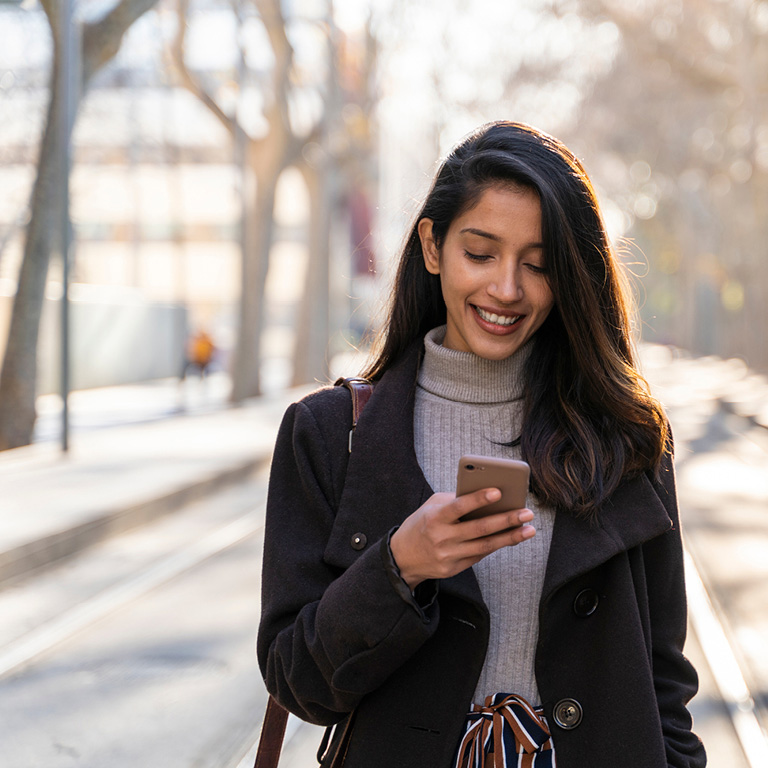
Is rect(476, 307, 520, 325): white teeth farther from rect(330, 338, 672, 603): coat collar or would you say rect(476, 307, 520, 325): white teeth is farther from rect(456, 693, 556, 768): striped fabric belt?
rect(456, 693, 556, 768): striped fabric belt

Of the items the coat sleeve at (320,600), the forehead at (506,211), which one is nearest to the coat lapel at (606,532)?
A: the coat sleeve at (320,600)

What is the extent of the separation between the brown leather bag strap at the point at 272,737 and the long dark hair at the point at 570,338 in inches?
24.6

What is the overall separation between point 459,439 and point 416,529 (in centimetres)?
52

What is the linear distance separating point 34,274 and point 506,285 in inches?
454

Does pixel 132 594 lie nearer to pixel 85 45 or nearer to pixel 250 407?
pixel 85 45

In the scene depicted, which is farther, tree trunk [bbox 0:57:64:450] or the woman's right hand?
tree trunk [bbox 0:57:64:450]

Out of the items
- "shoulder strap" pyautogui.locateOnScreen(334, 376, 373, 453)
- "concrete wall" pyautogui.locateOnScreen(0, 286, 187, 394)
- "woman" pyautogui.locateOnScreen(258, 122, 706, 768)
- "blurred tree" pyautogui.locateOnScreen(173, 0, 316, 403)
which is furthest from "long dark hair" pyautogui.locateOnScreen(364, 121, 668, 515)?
"concrete wall" pyautogui.locateOnScreen(0, 286, 187, 394)

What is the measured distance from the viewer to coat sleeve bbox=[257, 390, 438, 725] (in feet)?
5.66

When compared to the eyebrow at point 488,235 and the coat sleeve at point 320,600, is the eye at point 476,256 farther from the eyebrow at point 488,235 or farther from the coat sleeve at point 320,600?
the coat sleeve at point 320,600

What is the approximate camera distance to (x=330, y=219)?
1096 inches

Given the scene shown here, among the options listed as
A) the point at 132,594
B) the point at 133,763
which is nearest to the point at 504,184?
the point at 133,763

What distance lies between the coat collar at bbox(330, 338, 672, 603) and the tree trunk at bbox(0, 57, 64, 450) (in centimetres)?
1141

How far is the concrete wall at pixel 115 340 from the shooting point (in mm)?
23703

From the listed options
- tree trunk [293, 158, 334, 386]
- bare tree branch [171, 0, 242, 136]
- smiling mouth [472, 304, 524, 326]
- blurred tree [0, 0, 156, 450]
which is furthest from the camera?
tree trunk [293, 158, 334, 386]
